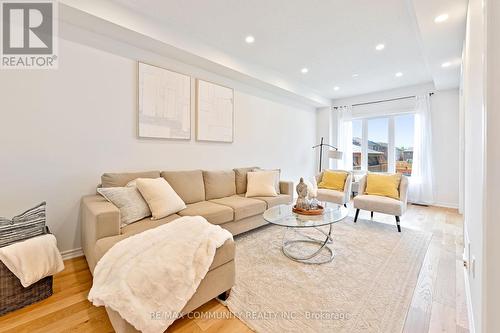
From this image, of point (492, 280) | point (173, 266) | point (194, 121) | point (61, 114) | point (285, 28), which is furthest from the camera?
point (194, 121)

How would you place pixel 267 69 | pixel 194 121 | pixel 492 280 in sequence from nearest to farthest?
pixel 492 280, pixel 194 121, pixel 267 69

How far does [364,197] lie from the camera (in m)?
3.43

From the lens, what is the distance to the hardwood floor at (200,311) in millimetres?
1431

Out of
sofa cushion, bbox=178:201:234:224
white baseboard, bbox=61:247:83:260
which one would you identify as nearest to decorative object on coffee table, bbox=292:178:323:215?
sofa cushion, bbox=178:201:234:224

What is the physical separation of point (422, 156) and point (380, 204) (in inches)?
99.8

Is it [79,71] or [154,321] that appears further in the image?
[79,71]

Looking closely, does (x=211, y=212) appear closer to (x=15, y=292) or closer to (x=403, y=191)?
(x=15, y=292)

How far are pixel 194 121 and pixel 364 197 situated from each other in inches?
115

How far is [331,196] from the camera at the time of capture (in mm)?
3842

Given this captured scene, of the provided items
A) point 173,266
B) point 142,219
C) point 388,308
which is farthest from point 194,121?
point 388,308

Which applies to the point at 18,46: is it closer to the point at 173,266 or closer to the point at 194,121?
the point at 194,121

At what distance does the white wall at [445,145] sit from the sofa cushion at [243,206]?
4.18m

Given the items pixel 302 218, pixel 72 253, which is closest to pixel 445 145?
pixel 302 218

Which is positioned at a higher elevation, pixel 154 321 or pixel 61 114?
pixel 61 114
